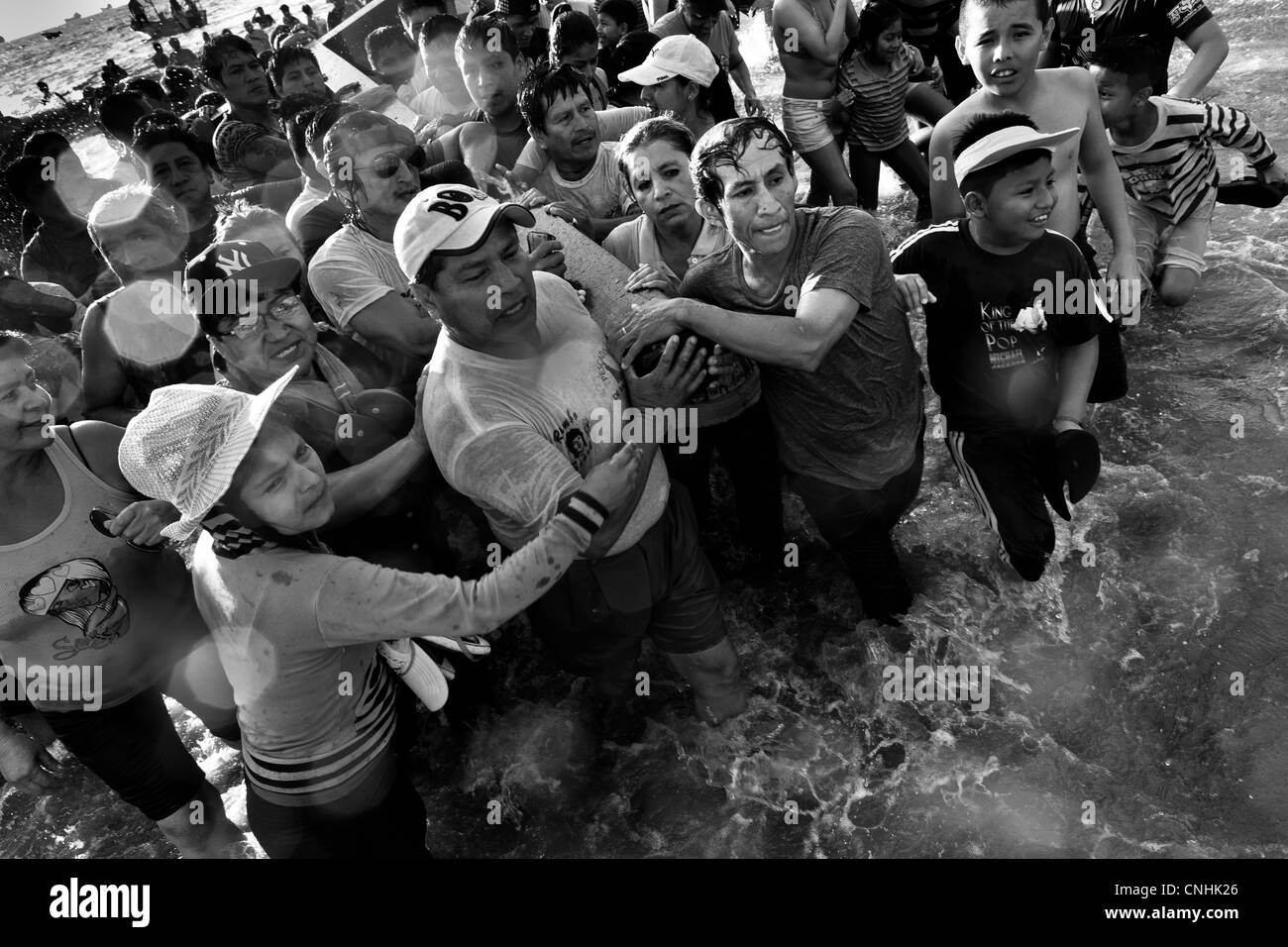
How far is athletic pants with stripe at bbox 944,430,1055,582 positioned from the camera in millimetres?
2912

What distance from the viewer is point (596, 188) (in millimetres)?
3719

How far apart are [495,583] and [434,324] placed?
136cm

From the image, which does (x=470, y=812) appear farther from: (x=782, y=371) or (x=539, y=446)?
(x=782, y=371)

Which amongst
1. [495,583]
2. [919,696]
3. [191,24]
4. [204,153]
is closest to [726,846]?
[919,696]

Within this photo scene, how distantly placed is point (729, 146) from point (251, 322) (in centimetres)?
152

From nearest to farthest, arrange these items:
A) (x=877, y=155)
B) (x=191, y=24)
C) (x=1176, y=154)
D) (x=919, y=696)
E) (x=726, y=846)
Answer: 1. (x=726, y=846)
2. (x=919, y=696)
3. (x=1176, y=154)
4. (x=877, y=155)
5. (x=191, y=24)

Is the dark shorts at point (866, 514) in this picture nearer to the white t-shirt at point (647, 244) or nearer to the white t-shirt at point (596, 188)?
the white t-shirt at point (647, 244)

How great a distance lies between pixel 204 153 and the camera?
4273mm

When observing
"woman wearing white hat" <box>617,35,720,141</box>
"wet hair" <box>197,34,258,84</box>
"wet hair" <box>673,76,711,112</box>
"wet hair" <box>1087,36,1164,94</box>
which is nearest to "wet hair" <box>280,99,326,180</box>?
"wet hair" <box>197,34,258,84</box>

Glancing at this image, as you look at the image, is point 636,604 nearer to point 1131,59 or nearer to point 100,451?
point 100,451

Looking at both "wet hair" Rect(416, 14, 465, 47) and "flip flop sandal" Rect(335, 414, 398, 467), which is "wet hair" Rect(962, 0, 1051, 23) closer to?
"flip flop sandal" Rect(335, 414, 398, 467)

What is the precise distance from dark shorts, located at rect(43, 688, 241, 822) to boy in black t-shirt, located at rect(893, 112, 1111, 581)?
9.18 feet

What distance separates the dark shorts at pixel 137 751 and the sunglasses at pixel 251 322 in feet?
3.86

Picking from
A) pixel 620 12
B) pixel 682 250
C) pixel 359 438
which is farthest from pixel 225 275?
pixel 620 12
